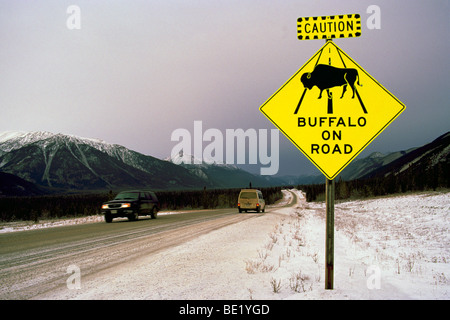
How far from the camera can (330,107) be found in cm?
431

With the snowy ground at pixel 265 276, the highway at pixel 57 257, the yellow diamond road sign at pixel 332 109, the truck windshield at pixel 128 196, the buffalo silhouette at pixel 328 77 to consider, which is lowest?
the highway at pixel 57 257

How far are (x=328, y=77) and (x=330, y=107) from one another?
42 centimetres

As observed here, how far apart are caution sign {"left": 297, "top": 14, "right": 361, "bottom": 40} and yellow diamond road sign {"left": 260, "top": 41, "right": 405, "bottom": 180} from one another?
0.14m

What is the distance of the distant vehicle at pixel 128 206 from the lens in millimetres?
18422

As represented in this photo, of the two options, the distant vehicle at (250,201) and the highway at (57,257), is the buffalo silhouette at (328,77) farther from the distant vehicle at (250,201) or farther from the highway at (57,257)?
the distant vehicle at (250,201)

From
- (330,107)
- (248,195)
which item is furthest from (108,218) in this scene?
(330,107)

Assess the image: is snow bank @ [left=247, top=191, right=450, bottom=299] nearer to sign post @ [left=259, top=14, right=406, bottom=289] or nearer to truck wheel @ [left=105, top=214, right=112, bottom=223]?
sign post @ [left=259, top=14, right=406, bottom=289]

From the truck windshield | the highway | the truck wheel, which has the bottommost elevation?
the truck wheel

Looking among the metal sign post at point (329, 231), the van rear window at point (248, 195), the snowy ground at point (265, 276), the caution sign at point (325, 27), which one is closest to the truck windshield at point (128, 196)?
the van rear window at point (248, 195)

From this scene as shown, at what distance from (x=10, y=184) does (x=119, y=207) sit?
206022 millimetres

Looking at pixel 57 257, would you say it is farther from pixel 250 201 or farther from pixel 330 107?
pixel 250 201

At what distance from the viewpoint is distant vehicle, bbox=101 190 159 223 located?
18.4m

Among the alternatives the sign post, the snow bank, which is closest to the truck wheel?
the snow bank
